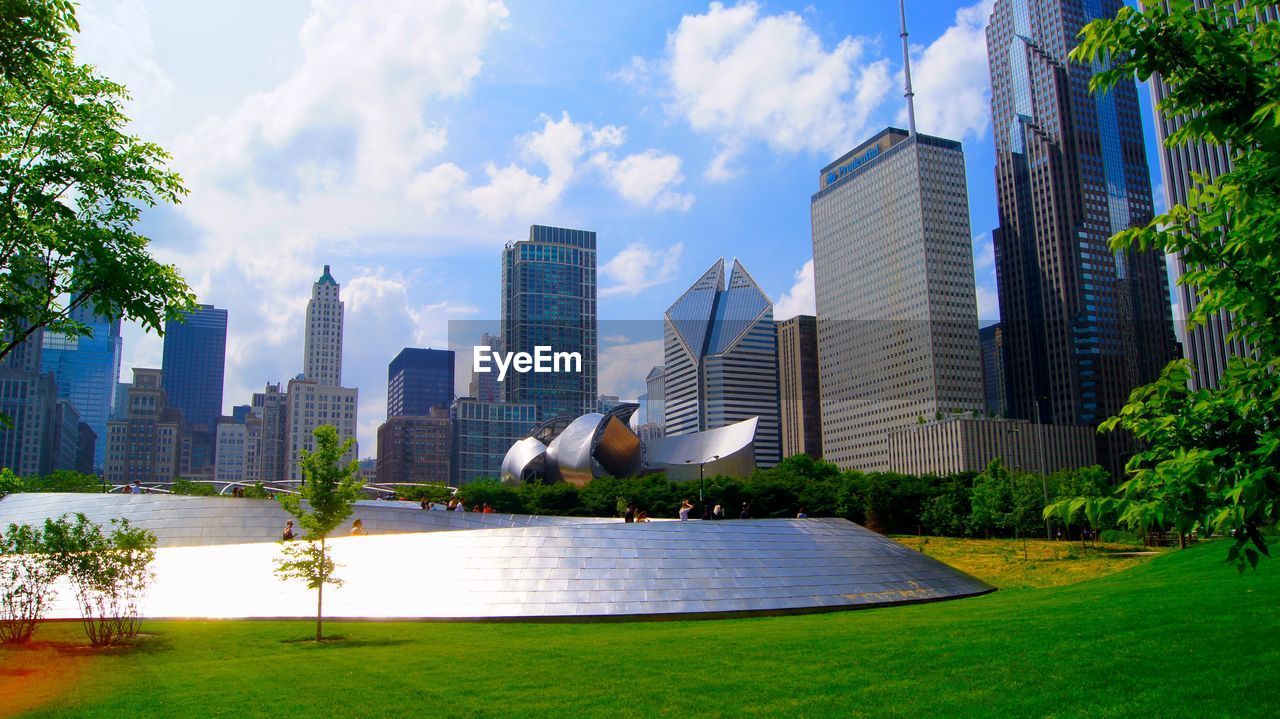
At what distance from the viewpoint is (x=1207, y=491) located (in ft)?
24.3

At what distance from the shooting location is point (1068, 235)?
169125mm

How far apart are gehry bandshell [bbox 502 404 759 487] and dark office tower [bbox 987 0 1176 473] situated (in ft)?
311

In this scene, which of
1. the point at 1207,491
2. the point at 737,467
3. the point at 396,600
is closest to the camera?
the point at 1207,491

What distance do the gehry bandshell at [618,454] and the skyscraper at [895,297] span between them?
3034 inches

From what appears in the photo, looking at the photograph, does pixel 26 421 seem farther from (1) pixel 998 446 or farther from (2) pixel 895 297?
(1) pixel 998 446

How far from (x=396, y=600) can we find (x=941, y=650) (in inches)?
600

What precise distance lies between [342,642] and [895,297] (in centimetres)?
16838

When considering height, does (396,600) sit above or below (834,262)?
below

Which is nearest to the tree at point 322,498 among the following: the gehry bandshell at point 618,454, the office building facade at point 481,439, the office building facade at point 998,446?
the gehry bandshell at point 618,454

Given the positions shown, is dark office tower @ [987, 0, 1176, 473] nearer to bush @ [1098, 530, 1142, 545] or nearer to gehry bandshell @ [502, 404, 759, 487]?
gehry bandshell @ [502, 404, 759, 487]

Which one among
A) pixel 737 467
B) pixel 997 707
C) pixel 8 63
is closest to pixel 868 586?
pixel 997 707

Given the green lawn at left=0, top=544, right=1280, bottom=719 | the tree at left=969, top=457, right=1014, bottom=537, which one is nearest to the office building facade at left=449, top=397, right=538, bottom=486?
the tree at left=969, top=457, right=1014, bottom=537

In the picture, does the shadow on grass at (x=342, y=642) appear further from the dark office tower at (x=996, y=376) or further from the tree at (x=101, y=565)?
the dark office tower at (x=996, y=376)

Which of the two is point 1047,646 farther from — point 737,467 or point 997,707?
point 737,467
